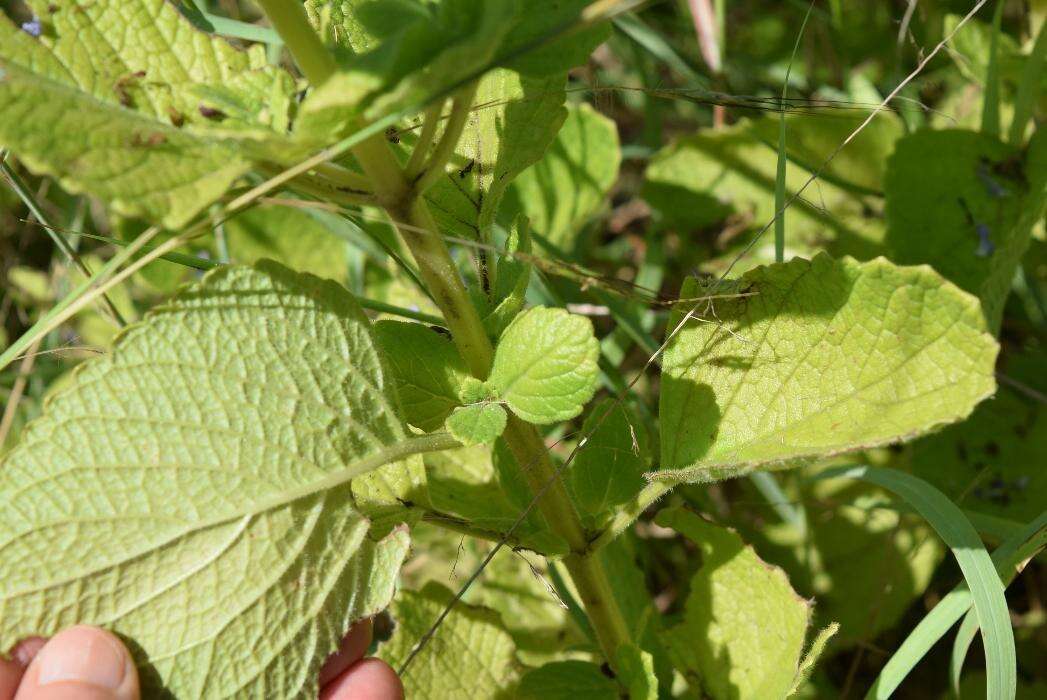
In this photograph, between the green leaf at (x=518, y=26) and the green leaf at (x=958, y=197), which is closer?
the green leaf at (x=518, y=26)

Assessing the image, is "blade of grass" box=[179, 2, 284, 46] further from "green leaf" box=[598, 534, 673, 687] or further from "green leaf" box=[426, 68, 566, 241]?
"green leaf" box=[598, 534, 673, 687]

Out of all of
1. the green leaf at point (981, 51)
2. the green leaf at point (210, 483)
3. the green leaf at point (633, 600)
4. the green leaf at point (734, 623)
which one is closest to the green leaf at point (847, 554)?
the green leaf at point (633, 600)

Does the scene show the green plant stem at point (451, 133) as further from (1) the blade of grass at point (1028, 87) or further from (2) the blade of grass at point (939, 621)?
(1) the blade of grass at point (1028, 87)

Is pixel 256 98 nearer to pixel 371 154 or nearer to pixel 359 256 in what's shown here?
pixel 371 154

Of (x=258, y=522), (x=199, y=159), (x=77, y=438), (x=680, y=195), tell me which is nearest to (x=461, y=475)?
(x=258, y=522)

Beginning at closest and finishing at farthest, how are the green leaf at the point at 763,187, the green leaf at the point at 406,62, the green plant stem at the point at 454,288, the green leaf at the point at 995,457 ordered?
the green leaf at the point at 406,62
the green plant stem at the point at 454,288
the green leaf at the point at 995,457
the green leaf at the point at 763,187

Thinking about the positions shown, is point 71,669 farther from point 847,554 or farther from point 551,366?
point 847,554

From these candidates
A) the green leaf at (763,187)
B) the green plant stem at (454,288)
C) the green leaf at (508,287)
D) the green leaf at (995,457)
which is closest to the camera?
the green plant stem at (454,288)
